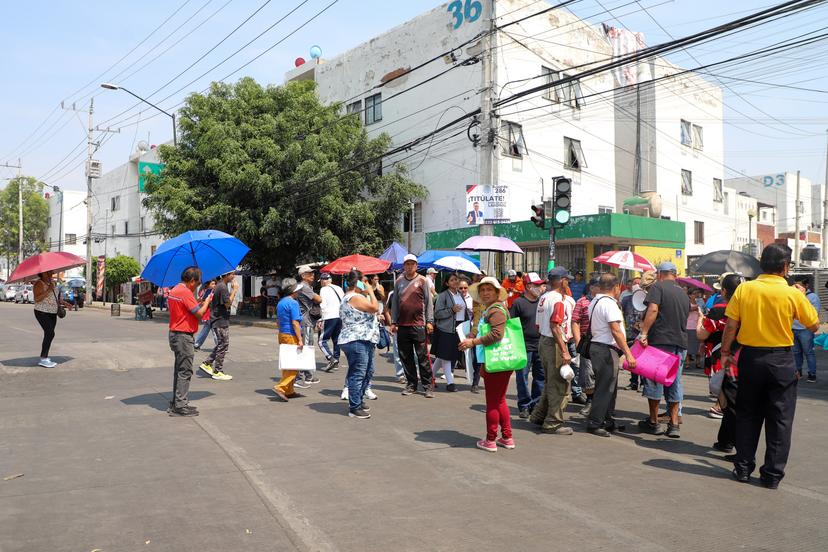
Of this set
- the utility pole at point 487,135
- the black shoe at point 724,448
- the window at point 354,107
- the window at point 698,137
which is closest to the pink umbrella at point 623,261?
the utility pole at point 487,135

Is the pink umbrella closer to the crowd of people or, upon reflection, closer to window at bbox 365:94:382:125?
the crowd of people

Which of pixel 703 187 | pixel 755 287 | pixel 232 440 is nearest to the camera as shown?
pixel 755 287

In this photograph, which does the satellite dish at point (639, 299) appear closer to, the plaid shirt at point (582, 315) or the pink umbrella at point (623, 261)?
the plaid shirt at point (582, 315)

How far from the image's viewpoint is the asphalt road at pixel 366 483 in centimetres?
422

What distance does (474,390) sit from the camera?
9.93 metres

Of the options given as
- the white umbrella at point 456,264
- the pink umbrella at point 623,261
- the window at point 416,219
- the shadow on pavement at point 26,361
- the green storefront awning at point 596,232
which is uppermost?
the window at point 416,219

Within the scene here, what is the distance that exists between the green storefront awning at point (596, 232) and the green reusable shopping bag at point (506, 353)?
13680mm

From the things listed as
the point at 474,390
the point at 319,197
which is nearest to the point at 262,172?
the point at 319,197

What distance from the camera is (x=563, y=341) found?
700 centimetres

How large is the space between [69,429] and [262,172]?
18093 mm

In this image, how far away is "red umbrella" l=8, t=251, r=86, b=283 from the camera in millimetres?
10688

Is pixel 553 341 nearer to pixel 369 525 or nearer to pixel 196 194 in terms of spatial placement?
pixel 369 525

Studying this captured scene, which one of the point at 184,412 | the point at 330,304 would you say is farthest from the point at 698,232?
the point at 184,412

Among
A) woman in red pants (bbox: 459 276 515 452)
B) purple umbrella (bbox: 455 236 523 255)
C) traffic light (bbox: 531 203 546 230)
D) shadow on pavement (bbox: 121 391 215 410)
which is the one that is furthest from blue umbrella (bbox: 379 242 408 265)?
woman in red pants (bbox: 459 276 515 452)
